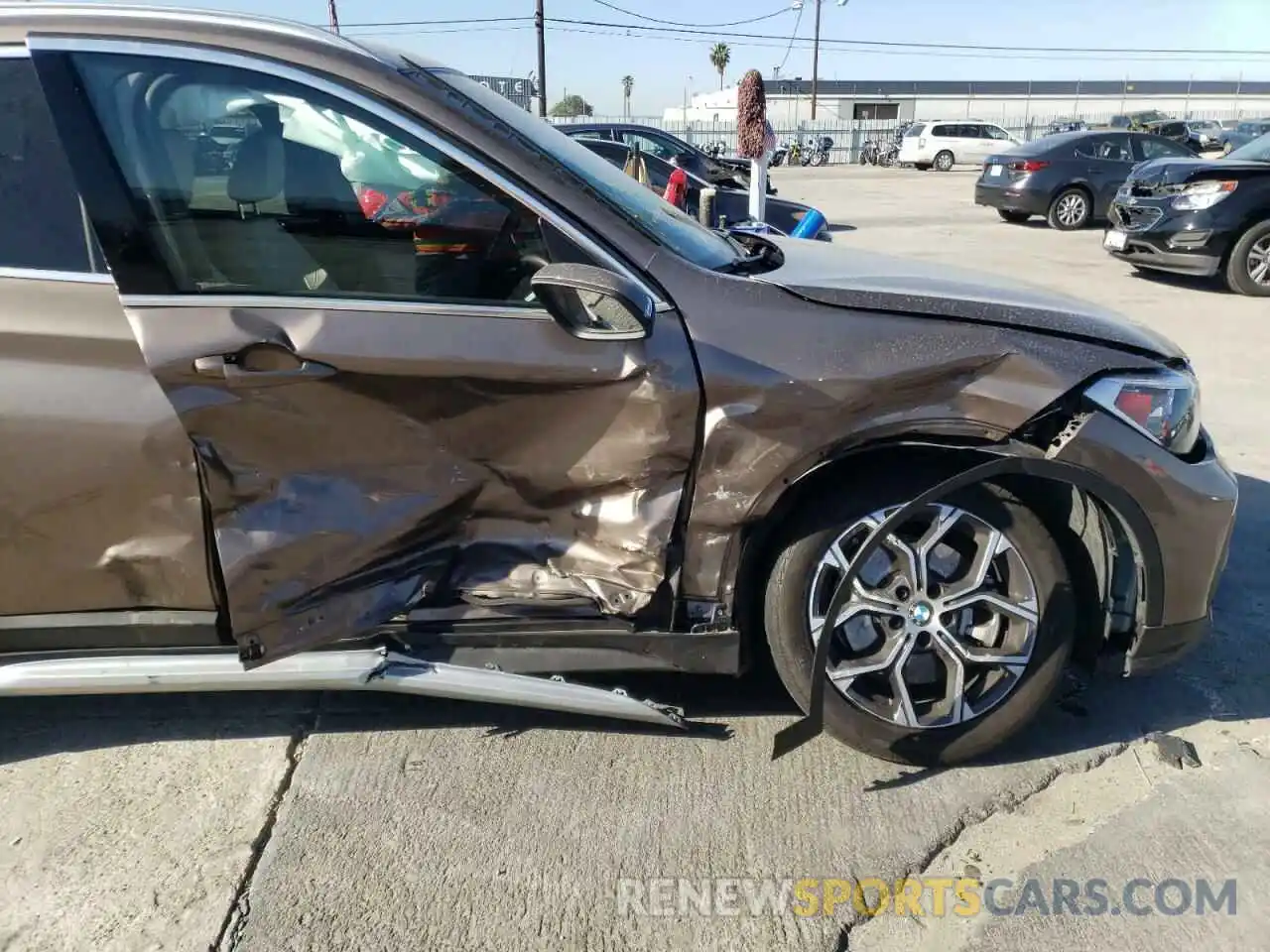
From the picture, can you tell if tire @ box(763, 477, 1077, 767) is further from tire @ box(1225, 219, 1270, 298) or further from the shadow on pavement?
tire @ box(1225, 219, 1270, 298)

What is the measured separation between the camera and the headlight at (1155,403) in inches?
98.5

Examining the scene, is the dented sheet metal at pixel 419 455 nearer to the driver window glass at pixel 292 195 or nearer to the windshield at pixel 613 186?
the driver window glass at pixel 292 195

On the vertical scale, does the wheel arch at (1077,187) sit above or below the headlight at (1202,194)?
below

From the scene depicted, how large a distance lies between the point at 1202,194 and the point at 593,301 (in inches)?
359

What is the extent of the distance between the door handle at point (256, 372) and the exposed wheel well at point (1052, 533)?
117 centimetres

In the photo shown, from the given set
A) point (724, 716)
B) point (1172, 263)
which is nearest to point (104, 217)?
point (724, 716)

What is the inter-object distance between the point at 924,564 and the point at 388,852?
161cm

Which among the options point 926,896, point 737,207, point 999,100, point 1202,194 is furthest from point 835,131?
point 926,896

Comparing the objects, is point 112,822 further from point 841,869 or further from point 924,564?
point 924,564

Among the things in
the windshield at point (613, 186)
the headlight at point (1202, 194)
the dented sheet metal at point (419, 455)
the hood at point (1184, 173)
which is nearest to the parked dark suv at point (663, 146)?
the hood at point (1184, 173)

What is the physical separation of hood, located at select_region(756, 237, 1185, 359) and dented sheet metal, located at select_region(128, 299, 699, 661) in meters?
0.50

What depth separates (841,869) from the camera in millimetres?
2393

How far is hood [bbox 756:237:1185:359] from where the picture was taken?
8.20 feet

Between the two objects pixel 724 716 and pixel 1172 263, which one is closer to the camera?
pixel 724 716
